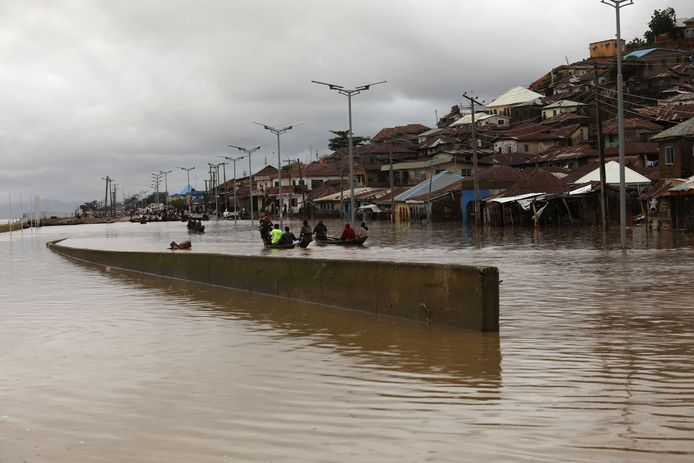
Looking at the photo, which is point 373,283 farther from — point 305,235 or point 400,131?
point 400,131

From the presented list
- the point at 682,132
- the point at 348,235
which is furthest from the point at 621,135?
the point at 682,132

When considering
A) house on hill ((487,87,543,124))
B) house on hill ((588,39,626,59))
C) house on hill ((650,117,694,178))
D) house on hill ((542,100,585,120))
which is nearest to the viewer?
house on hill ((650,117,694,178))

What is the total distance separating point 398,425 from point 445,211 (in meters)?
74.0

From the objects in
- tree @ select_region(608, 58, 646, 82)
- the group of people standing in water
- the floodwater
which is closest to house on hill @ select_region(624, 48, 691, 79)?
tree @ select_region(608, 58, 646, 82)

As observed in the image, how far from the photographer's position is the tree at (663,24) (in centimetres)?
14425

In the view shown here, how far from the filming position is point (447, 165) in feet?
319

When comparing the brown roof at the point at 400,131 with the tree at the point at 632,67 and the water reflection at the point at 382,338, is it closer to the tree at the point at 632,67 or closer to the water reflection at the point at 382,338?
the tree at the point at 632,67

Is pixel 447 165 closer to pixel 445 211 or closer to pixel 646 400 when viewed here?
pixel 445 211

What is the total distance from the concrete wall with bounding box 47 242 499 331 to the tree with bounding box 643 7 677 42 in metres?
140

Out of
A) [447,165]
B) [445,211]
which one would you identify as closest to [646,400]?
[445,211]

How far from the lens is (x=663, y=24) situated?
14425 cm

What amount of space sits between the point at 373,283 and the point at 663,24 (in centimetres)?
14613

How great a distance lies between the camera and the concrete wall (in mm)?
11117

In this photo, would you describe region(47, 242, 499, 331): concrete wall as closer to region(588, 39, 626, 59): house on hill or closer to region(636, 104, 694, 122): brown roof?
region(636, 104, 694, 122): brown roof
